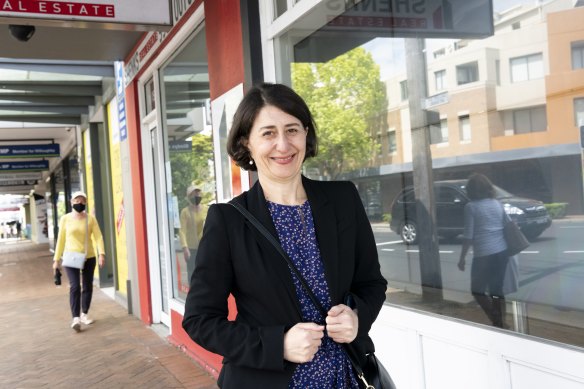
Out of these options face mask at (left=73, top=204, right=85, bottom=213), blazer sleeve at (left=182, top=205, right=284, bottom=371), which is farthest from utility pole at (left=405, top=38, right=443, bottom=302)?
face mask at (left=73, top=204, right=85, bottom=213)

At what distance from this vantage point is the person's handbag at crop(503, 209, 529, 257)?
2.52 m

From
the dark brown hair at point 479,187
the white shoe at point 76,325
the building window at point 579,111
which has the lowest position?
the white shoe at point 76,325

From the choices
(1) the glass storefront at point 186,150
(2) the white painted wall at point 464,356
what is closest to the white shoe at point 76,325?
(1) the glass storefront at point 186,150

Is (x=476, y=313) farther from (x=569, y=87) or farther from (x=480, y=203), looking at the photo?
(x=569, y=87)

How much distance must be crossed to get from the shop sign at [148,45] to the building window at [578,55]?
3.50 meters

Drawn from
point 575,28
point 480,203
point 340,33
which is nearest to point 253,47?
point 340,33

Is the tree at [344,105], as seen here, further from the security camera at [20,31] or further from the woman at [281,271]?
the security camera at [20,31]

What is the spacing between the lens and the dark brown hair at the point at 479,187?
8.86 ft

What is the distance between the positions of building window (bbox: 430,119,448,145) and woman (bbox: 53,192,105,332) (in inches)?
229

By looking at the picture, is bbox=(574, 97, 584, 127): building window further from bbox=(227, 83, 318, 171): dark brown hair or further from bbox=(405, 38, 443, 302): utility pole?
bbox=(227, 83, 318, 171): dark brown hair

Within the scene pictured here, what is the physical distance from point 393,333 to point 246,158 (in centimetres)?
176

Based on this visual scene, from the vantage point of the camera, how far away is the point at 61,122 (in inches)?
500

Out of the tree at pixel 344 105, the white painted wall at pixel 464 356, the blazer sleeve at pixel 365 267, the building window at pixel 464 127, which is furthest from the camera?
the tree at pixel 344 105

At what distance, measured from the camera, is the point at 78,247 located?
24.9 ft
